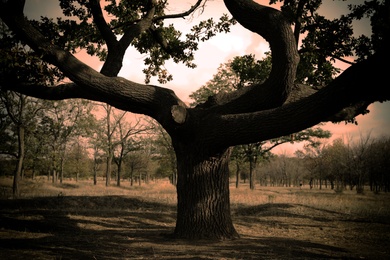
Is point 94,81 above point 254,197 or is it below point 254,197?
above

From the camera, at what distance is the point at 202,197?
6.72 meters

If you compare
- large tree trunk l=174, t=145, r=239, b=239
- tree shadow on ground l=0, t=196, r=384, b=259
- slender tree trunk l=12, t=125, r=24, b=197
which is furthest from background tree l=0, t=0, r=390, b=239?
slender tree trunk l=12, t=125, r=24, b=197

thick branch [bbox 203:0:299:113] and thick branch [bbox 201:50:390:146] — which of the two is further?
thick branch [bbox 203:0:299:113]

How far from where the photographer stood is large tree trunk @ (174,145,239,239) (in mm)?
6668

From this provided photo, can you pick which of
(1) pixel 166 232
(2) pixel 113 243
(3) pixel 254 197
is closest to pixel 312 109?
(2) pixel 113 243

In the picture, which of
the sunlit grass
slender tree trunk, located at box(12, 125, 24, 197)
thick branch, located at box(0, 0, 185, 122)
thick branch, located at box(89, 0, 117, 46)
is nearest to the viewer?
thick branch, located at box(0, 0, 185, 122)

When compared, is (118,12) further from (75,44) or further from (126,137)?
(126,137)

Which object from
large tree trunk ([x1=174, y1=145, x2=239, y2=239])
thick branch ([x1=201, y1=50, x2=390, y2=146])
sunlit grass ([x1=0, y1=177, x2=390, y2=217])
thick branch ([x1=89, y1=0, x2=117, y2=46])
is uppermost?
thick branch ([x1=89, y1=0, x2=117, y2=46])

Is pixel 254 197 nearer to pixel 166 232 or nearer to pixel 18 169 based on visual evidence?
pixel 166 232

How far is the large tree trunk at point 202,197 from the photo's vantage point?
6.67m

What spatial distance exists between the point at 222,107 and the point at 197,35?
4.92 meters

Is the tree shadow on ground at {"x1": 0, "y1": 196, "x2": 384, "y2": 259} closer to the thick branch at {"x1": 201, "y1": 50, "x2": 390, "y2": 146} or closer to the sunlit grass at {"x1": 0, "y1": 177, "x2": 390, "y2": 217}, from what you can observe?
the thick branch at {"x1": 201, "y1": 50, "x2": 390, "y2": 146}

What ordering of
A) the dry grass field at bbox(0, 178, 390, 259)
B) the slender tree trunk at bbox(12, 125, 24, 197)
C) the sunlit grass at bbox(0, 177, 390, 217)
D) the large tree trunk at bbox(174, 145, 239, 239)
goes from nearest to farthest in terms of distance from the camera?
the dry grass field at bbox(0, 178, 390, 259) < the large tree trunk at bbox(174, 145, 239, 239) < the sunlit grass at bbox(0, 177, 390, 217) < the slender tree trunk at bbox(12, 125, 24, 197)

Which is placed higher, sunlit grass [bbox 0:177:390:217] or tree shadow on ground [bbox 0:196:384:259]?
tree shadow on ground [bbox 0:196:384:259]
